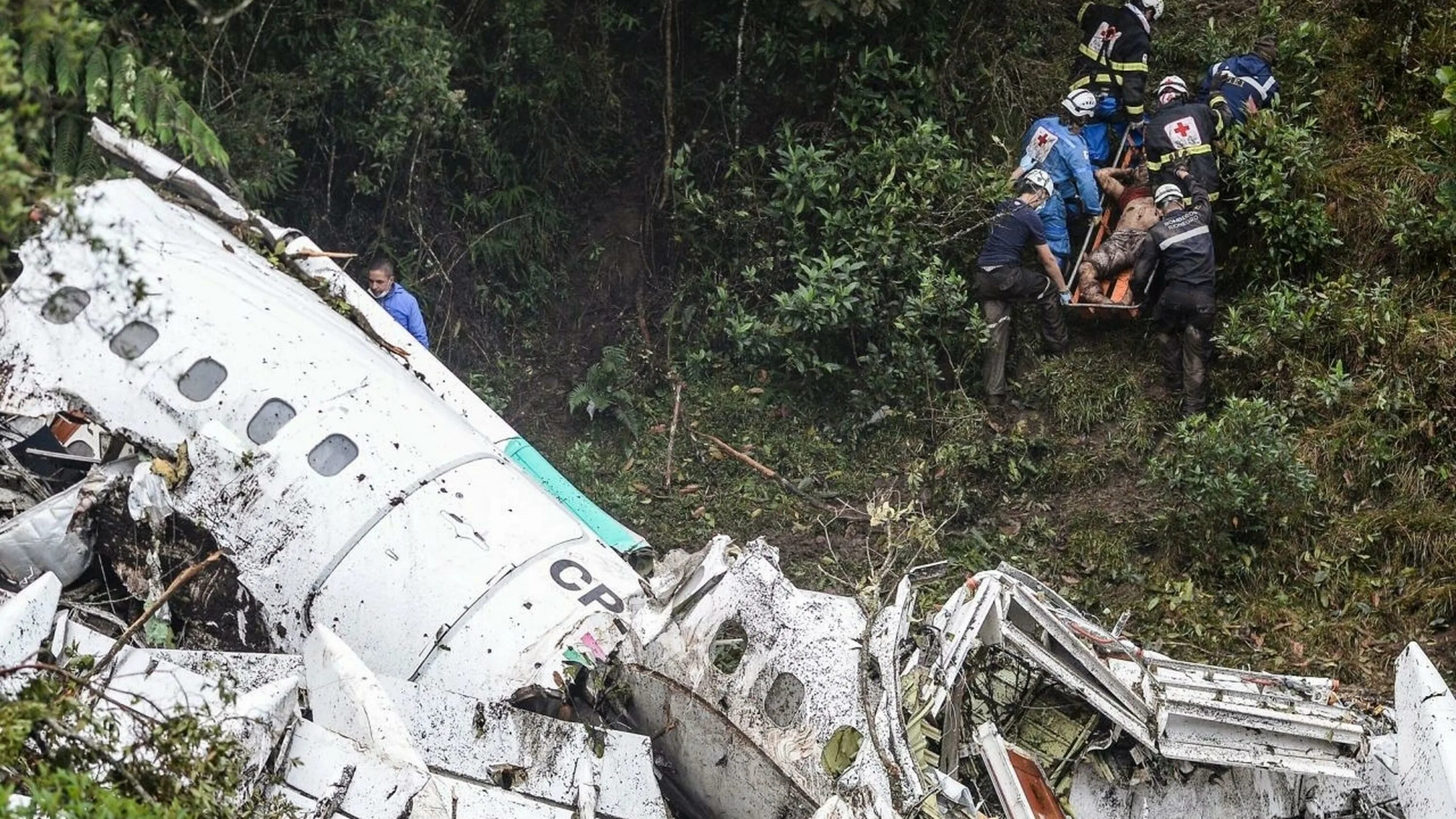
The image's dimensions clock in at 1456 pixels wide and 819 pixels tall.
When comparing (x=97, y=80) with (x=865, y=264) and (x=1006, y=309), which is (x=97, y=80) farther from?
(x=1006, y=309)

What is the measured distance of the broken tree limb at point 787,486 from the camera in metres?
10.1

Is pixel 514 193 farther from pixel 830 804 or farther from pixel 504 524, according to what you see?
pixel 830 804

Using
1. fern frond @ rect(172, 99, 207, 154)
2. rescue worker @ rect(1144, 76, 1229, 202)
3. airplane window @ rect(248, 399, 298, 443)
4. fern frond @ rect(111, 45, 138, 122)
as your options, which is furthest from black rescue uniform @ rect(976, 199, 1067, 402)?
fern frond @ rect(111, 45, 138, 122)

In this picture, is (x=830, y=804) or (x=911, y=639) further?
(x=911, y=639)

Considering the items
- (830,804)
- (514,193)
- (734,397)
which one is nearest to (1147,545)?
(734,397)

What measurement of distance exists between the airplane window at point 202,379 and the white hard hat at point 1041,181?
5975 millimetres

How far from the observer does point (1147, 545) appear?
961 cm

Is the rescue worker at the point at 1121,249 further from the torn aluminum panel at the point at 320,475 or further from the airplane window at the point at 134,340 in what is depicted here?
the airplane window at the point at 134,340

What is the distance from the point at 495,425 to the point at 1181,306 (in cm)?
498

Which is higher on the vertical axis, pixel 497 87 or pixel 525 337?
pixel 497 87

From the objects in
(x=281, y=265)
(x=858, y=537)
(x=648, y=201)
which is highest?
(x=281, y=265)

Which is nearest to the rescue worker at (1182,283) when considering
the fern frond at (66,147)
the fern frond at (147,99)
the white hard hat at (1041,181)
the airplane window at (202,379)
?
the white hard hat at (1041,181)

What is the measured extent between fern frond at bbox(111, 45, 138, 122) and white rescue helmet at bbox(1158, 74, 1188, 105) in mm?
7431

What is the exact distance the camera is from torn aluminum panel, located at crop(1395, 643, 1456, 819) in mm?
6250
